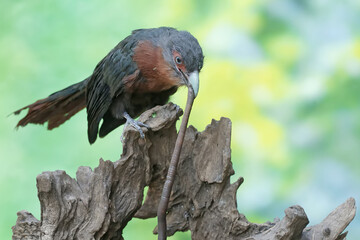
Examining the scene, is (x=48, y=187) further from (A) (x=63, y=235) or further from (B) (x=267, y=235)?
(B) (x=267, y=235)

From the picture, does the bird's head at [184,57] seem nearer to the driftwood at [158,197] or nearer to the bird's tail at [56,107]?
the driftwood at [158,197]

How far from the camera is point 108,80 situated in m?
2.56

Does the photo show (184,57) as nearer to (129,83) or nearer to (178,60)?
(178,60)

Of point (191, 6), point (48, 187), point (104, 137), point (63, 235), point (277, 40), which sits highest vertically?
point (191, 6)

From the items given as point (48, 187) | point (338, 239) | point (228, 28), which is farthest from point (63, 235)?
point (228, 28)

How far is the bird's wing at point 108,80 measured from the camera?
252 cm

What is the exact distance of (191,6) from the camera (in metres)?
3.10

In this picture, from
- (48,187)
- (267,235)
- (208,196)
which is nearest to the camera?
(48,187)

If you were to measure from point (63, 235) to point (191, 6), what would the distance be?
171 centimetres

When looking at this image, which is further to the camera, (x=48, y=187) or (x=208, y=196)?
(x=208, y=196)

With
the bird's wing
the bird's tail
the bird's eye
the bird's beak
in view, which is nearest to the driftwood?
the bird's beak

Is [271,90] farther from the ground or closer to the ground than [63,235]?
farther from the ground

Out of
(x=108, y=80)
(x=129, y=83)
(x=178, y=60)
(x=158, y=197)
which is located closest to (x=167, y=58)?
(x=178, y=60)

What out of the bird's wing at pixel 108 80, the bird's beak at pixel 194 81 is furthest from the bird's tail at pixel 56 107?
the bird's beak at pixel 194 81
